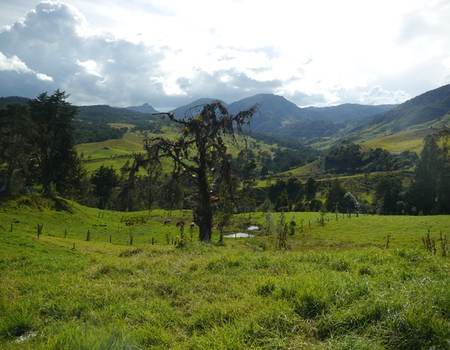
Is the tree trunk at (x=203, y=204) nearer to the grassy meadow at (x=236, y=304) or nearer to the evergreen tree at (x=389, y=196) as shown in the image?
the grassy meadow at (x=236, y=304)

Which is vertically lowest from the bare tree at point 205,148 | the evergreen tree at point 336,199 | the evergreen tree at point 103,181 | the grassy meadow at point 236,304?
the evergreen tree at point 336,199

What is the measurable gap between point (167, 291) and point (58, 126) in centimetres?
5460

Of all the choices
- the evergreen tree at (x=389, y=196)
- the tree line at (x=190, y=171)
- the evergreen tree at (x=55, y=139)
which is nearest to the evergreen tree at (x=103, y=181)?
the tree line at (x=190, y=171)

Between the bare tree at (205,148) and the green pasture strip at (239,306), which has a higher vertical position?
the bare tree at (205,148)

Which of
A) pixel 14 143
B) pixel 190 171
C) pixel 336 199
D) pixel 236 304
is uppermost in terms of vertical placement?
pixel 14 143

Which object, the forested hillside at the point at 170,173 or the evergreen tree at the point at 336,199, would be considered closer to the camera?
the forested hillside at the point at 170,173

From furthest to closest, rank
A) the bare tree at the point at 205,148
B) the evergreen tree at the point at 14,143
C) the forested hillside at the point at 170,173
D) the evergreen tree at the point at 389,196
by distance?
the evergreen tree at the point at 389,196, the evergreen tree at the point at 14,143, the forested hillside at the point at 170,173, the bare tree at the point at 205,148

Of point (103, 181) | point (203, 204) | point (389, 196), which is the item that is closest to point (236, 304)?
point (203, 204)

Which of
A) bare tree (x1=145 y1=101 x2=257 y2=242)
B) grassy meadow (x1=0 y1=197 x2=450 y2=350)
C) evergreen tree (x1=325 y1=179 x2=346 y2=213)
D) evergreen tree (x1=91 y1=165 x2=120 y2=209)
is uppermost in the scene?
bare tree (x1=145 y1=101 x2=257 y2=242)

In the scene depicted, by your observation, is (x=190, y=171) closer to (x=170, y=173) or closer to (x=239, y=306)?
(x=239, y=306)

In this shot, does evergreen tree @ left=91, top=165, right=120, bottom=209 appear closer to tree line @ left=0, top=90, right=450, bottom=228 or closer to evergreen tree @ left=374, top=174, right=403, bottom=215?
tree line @ left=0, top=90, right=450, bottom=228

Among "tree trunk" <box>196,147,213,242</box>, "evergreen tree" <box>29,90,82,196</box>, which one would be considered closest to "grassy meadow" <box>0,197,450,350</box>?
"tree trunk" <box>196,147,213,242</box>

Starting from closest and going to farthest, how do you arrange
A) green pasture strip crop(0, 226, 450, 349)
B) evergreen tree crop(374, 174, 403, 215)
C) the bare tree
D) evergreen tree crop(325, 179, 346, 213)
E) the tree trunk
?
green pasture strip crop(0, 226, 450, 349), the bare tree, the tree trunk, evergreen tree crop(325, 179, 346, 213), evergreen tree crop(374, 174, 403, 215)

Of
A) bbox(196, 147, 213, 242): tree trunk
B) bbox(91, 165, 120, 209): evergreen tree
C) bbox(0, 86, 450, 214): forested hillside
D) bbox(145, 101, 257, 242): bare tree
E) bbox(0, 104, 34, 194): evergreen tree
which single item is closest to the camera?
bbox(145, 101, 257, 242): bare tree
